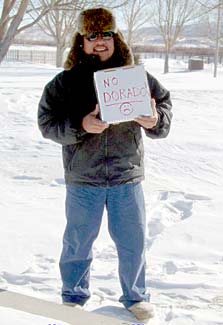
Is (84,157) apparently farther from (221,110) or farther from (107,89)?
(221,110)

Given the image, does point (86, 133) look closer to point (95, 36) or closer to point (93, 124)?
point (93, 124)

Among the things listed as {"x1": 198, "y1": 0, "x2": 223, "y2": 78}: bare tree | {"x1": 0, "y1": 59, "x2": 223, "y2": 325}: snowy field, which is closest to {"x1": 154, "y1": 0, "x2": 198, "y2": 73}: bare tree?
{"x1": 198, "y1": 0, "x2": 223, "y2": 78}: bare tree

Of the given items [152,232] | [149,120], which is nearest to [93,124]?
[149,120]

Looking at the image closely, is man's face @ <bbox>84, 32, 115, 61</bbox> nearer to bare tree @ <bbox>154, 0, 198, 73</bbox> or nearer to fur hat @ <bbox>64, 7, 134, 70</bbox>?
fur hat @ <bbox>64, 7, 134, 70</bbox>

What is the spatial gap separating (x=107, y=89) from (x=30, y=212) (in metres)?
2.51

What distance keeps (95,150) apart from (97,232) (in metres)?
0.45

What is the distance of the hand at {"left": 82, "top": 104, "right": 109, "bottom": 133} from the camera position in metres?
2.64

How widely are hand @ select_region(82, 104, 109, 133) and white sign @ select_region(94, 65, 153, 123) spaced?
3 cm

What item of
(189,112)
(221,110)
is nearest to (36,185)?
(189,112)

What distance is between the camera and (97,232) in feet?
9.86

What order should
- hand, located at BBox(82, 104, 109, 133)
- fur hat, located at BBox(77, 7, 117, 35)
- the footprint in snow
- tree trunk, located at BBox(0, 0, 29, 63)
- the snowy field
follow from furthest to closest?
tree trunk, located at BBox(0, 0, 29, 63) < the footprint in snow < the snowy field < fur hat, located at BBox(77, 7, 117, 35) < hand, located at BBox(82, 104, 109, 133)

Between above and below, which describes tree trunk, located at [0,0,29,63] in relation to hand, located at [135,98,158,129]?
above

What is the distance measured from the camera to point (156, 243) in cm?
426

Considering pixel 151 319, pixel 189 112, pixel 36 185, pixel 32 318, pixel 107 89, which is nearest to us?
pixel 32 318
